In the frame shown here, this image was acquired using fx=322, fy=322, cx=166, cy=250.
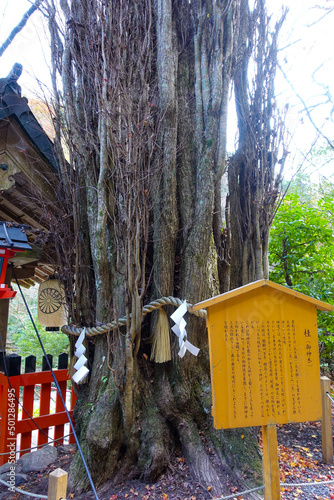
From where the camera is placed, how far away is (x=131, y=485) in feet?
9.13

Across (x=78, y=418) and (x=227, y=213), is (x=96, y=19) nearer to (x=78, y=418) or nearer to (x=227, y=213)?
(x=227, y=213)

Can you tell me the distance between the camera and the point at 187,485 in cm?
269

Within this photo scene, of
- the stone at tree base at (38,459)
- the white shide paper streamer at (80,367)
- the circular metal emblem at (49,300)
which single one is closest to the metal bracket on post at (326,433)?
the white shide paper streamer at (80,367)

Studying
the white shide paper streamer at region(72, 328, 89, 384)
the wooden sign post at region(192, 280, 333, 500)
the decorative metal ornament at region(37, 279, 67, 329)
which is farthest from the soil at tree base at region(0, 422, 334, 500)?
the decorative metal ornament at region(37, 279, 67, 329)

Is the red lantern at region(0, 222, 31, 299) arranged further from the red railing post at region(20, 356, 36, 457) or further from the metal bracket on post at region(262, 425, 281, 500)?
the metal bracket on post at region(262, 425, 281, 500)

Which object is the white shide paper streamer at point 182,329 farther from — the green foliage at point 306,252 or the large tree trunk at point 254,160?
the green foliage at point 306,252

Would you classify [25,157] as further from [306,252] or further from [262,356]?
[306,252]

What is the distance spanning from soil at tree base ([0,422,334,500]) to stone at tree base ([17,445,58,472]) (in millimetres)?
82

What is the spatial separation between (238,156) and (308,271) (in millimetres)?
2343

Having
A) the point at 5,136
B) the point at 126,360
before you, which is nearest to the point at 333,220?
the point at 126,360

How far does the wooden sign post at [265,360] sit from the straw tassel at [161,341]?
3.63 ft

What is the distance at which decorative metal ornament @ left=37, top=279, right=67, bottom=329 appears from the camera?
4359 millimetres

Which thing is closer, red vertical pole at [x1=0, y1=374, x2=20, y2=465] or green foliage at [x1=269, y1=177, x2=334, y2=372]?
red vertical pole at [x1=0, y1=374, x2=20, y2=465]

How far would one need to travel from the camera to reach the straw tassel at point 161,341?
3078 millimetres
